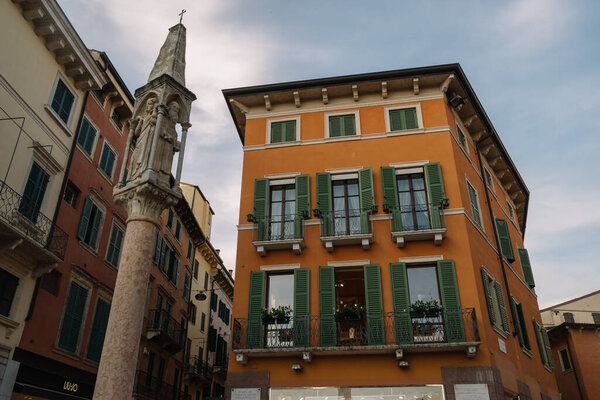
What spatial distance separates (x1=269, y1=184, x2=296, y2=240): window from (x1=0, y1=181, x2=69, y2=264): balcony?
7.29 metres

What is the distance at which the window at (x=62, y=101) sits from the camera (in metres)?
19.1

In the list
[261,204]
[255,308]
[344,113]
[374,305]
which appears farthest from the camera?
[344,113]

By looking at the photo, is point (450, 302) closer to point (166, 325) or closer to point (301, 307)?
point (301, 307)

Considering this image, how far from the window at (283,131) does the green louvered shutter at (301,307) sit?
5.85 meters

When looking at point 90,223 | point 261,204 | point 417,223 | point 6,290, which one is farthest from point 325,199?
point 6,290

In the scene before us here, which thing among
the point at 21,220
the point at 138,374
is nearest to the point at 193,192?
the point at 138,374

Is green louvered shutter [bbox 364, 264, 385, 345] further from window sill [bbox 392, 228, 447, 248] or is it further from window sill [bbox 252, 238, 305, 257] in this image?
window sill [bbox 252, 238, 305, 257]

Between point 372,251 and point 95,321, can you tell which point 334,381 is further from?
point 95,321

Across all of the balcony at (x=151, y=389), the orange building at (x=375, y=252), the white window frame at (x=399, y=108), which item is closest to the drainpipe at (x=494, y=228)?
the orange building at (x=375, y=252)

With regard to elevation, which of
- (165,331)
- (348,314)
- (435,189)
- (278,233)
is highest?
(435,189)

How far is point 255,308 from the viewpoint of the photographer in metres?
17.3

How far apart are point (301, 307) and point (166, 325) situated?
13354 mm

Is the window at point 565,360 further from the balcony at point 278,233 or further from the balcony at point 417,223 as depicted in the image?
the balcony at point 278,233

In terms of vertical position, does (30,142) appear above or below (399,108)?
below
